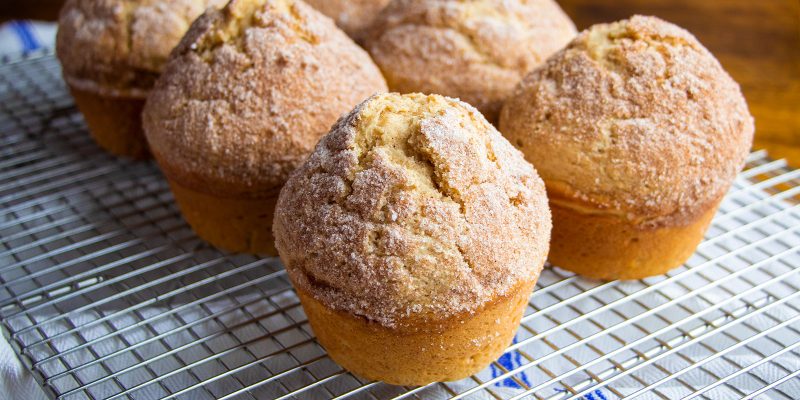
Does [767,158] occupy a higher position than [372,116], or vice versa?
[372,116]

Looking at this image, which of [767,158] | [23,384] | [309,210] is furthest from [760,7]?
[23,384]

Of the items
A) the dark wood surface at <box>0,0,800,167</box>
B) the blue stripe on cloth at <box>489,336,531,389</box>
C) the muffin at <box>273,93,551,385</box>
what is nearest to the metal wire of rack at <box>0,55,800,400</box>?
the blue stripe on cloth at <box>489,336,531,389</box>

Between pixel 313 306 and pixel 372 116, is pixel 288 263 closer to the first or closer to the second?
pixel 313 306

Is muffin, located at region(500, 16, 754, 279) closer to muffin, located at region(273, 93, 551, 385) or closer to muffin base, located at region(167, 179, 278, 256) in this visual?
muffin, located at region(273, 93, 551, 385)

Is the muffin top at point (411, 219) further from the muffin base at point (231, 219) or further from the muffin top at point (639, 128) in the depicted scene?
the muffin base at point (231, 219)

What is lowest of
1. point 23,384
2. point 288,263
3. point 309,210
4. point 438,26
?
point 23,384

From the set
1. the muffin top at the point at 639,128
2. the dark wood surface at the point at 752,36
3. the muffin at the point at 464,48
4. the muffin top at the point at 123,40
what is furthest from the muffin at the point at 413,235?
the dark wood surface at the point at 752,36

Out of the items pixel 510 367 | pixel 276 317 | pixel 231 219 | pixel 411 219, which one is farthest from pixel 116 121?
pixel 510 367
